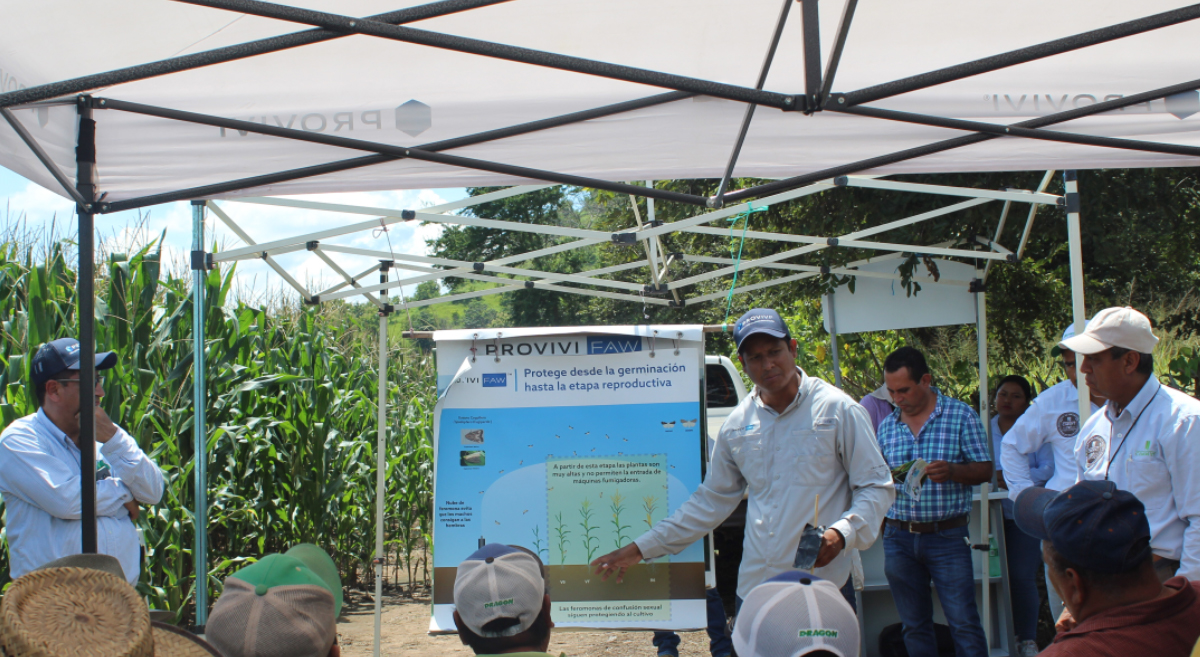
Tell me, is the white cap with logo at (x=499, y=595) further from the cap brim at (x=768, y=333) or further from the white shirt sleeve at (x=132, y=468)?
the white shirt sleeve at (x=132, y=468)

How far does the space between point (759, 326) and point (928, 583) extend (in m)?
2.07

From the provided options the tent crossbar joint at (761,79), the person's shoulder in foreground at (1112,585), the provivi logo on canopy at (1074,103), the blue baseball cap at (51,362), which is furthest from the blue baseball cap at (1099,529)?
the blue baseball cap at (51,362)

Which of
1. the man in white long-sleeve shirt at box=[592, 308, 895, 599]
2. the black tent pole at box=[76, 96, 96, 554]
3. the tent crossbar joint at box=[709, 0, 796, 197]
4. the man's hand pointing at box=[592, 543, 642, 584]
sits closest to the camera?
the tent crossbar joint at box=[709, 0, 796, 197]

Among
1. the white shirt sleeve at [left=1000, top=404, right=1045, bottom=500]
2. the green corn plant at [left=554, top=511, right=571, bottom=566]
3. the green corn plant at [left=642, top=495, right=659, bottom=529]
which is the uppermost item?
the white shirt sleeve at [left=1000, top=404, right=1045, bottom=500]

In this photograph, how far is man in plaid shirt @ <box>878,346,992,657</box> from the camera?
4508 mm

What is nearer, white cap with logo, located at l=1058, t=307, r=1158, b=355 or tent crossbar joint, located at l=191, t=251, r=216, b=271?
white cap with logo, located at l=1058, t=307, r=1158, b=355

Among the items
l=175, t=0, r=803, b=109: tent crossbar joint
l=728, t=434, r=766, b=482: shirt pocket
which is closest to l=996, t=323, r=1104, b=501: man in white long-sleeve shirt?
l=728, t=434, r=766, b=482: shirt pocket

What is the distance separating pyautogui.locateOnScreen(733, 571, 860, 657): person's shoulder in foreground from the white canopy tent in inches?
61.1

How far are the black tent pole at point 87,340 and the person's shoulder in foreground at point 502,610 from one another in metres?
1.79

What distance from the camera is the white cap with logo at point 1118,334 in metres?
3.18

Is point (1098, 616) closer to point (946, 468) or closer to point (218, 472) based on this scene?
point (946, 468)

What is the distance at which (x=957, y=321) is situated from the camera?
681 centimetres

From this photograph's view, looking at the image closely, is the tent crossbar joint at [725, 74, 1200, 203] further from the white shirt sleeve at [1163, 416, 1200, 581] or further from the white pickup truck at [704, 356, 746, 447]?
the white pickup truck at [704, 356, 746, 447]

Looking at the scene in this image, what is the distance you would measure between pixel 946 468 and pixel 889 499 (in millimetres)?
1335
